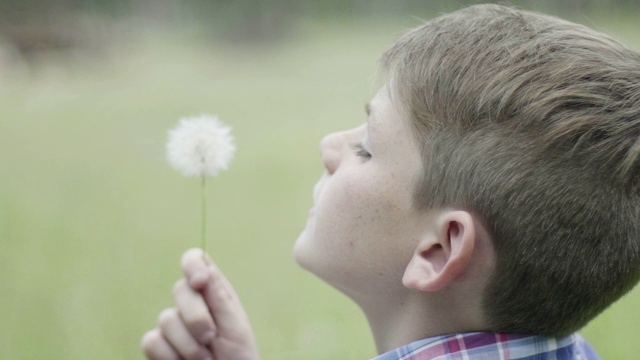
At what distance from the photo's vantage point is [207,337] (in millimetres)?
1063

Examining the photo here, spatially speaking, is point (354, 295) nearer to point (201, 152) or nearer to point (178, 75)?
point (201, 152)

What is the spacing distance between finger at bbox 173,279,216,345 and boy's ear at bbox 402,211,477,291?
28 cm

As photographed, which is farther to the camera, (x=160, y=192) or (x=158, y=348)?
(x=160, y=192)

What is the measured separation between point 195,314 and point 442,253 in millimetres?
326

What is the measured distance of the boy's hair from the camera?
2.88 feet

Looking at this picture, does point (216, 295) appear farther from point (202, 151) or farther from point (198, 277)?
point (202, 151)

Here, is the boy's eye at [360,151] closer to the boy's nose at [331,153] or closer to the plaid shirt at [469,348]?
the boy's nose at [331,153]

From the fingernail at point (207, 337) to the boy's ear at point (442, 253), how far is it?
0.28 m

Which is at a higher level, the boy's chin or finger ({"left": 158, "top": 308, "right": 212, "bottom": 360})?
the boy's chin

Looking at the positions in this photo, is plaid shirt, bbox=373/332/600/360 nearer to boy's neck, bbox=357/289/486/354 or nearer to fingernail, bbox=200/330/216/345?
boy's neck, bbox=357/289/486/354

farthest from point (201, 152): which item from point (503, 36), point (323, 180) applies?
point (503, 36)

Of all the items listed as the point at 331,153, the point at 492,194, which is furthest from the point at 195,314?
the point at 492,194

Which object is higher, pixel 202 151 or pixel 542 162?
pixel 202 151

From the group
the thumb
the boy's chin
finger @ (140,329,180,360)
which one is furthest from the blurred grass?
finger @ (140,329,180,360)
